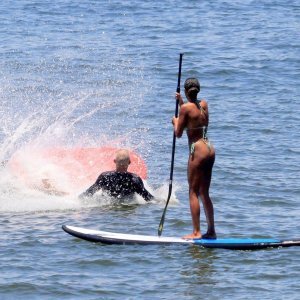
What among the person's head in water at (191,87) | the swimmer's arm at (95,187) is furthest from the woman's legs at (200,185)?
the swimmer's arm at (95,187)

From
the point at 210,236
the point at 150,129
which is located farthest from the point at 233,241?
the point at 150,129

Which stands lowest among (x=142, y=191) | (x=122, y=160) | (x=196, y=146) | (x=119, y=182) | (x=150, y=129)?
(x=142, y=191)

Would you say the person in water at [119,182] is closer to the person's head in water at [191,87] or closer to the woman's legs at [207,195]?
the woman's legs at [207,195]

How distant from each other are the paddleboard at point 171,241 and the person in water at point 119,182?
164cm

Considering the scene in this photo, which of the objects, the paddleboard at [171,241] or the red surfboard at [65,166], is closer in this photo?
the paddleboard at [171,241]

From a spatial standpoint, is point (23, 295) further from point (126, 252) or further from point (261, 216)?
point (261, 216)

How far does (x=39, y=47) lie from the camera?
85.4 ft

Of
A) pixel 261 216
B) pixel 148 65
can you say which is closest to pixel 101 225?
pixel 261 216

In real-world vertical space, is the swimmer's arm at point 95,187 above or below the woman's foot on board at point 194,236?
above

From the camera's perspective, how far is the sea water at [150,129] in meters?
10.4

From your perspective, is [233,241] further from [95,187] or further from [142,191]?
[95,187]

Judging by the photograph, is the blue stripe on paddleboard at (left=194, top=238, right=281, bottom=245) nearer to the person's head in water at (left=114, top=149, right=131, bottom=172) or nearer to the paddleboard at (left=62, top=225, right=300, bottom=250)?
the paddleboard at (left=62, top=225, right=300, bottom=250)

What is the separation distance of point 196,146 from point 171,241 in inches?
39.9

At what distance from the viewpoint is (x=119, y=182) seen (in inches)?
521
